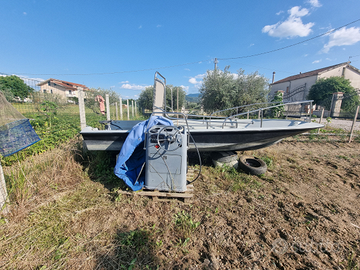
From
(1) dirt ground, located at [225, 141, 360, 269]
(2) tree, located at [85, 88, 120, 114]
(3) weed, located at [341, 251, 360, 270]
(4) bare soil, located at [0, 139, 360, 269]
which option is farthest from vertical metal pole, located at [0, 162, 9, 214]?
(2) tree, located at [85, 88, 120, 114]

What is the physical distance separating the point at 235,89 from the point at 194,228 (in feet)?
32.7

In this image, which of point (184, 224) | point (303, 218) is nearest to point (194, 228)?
point (184, 224)

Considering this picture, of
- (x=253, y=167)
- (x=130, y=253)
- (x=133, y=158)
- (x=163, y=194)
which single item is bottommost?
(x=130, y=253)

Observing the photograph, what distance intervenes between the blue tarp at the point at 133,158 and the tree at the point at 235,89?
337 inches

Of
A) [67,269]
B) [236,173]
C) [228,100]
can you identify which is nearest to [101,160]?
[67,269]

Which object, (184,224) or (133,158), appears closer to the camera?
(184,224)

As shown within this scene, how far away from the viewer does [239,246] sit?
62.7 inches

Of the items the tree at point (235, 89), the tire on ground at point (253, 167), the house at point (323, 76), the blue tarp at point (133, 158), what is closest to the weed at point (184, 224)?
the blue tarp at point (133, 158)

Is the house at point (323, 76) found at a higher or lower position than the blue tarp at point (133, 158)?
higher

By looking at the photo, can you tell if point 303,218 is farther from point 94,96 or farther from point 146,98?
point 146,98

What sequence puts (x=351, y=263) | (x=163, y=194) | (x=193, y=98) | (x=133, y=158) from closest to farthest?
(x=351, y=263)
(x=163, y=194)
(x=133, y=158)
(x=193, y=98)

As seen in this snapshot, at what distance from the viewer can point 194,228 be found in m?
1.82

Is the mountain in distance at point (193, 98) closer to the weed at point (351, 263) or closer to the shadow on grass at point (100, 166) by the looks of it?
the shadow on grass at point (100, 166)

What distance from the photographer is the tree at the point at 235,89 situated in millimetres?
10172
